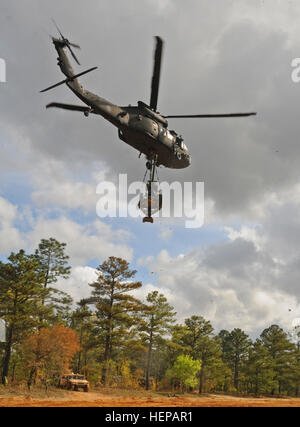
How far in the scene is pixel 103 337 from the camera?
32.8 m

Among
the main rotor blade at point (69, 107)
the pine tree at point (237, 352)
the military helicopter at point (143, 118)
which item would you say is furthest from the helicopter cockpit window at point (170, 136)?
the pine tree at point (237, 352)

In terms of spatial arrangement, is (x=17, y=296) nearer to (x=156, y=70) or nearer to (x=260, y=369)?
(x=156, y=70)

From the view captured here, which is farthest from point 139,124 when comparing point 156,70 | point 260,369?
point 260,369

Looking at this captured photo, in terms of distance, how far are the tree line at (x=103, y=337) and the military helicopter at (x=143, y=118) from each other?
1820cm

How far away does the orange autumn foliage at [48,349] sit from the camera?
26375 mm

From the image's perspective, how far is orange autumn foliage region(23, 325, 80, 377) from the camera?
26.4 m

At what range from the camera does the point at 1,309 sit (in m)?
27.7

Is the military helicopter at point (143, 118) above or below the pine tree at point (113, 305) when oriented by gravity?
above

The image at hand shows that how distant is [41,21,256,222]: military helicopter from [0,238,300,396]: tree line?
18.2 metres

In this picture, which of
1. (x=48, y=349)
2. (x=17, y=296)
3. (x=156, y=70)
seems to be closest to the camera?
(x=156, y=70)

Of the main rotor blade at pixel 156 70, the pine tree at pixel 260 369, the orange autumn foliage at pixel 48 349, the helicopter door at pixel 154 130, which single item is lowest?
the pine tree at pixel 260 369

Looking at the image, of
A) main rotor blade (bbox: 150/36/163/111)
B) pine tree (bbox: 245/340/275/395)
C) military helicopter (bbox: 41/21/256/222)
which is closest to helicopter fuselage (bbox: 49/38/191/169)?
military helicopter (bbox: 41/21/256/222)

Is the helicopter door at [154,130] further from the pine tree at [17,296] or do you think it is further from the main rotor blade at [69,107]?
the pine tree at [17,296]

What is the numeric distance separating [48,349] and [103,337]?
7250mm
